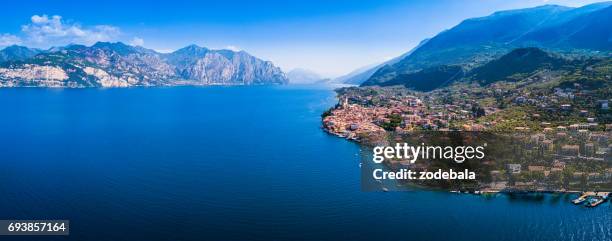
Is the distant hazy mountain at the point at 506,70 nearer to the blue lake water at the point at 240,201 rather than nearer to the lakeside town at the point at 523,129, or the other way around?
the lakeside town at the point at 523,129

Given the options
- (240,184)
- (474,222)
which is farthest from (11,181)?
(474,222)

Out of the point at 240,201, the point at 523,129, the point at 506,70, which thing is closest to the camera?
the point at 240,201

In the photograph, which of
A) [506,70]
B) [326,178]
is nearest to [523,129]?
[326,178]

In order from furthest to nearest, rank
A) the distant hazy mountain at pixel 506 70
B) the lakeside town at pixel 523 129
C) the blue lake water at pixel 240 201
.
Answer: the distant hazy mountain at pixel 506 70 → the lakeside town at pixel 523 129 → the blue lake water at pixel 240 201

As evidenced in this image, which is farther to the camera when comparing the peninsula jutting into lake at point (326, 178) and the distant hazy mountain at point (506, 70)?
the distant hazy mountain at point (506, 70)

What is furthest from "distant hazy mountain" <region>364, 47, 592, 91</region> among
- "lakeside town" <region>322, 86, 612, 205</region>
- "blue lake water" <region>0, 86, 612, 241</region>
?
"blue lake water" <region>0, 86, 612, 241</region>

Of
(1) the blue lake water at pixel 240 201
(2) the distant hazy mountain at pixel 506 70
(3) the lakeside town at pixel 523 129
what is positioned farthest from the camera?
(2) the distant hazy mountain at pixel 506 70

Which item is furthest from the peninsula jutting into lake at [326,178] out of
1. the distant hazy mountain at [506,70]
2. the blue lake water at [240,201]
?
the distant hazy mountain at [506,70]

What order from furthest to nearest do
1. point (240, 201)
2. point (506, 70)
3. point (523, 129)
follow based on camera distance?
point (506, 70)
point (523, 129)
point (240, 201)

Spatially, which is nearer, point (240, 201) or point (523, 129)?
point (240, 201)

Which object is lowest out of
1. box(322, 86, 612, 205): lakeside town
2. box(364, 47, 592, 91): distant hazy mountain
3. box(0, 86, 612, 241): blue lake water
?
box(0, 86, 612, 241): blue lake water

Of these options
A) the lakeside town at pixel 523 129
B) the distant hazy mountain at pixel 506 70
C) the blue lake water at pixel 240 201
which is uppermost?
the distant hazy mountain at pixel 506 70

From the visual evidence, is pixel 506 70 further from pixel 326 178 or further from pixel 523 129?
pixel 326 178

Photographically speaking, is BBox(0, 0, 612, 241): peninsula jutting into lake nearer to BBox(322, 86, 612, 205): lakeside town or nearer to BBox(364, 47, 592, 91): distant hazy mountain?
BBox(322, 86, 612, 205): lakeside town
